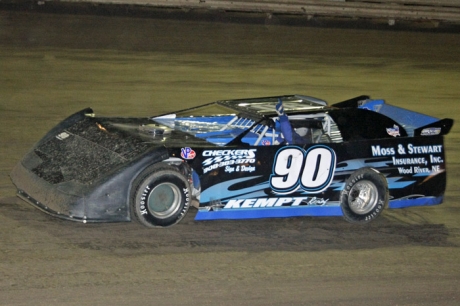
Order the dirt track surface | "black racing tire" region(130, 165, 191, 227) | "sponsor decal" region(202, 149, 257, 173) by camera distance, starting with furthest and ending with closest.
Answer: "sponsor decal" region(202, 149, 257, 173)
"black racing tire" region(130, 165, 191, 227)
the dirt track surface

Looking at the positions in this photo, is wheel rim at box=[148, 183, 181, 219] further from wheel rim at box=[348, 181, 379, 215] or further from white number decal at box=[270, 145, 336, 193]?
wheel rim at box=[348, 181, 379, 215]

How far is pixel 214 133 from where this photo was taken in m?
7.40

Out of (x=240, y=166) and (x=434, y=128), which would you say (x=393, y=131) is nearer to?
(x=434, y=128)

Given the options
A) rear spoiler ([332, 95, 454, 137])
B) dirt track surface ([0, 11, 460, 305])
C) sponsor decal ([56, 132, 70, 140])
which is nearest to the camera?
dirt track surface ([0, 11, 460, 305])

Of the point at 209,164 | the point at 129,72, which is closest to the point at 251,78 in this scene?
the point at 129,72

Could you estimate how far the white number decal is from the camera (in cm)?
668

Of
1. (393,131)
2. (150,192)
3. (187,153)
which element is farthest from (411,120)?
(150,192)

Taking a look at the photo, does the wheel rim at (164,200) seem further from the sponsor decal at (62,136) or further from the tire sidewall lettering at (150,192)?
the sponsor decal at (62,136)

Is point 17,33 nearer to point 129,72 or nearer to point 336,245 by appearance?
point 129,72

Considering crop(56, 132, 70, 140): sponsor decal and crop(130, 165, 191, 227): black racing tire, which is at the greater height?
crop(56, 132, 70, 140): sponsor decal

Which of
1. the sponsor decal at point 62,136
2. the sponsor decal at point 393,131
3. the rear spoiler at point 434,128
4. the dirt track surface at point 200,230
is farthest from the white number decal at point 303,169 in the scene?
the sponsor decal at point 62,136

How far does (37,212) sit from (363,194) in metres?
3.19

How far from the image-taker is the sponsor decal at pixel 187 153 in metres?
6.33

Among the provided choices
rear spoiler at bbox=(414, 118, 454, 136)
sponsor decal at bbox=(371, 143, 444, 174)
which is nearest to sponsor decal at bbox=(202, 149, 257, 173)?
sponsor decal at bbox=(371, 143, 444, 174)
